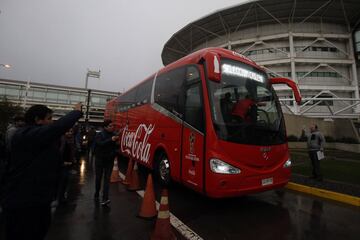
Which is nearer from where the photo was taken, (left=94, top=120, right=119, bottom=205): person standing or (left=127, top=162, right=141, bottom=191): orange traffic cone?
(left=94, top=120, right=119, bottom=205): person standing

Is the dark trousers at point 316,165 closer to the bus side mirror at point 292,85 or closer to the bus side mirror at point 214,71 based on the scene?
the bus side mirror at point 292,85

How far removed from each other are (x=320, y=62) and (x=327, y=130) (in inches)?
552

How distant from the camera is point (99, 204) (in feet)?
16.7

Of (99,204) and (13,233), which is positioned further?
(99,204)

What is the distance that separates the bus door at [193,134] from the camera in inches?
179

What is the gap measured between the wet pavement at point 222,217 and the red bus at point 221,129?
0.57 metres

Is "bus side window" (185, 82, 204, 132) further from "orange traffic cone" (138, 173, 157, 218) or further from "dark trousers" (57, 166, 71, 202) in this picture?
"dark trousers" (57, 166, 71, 202)

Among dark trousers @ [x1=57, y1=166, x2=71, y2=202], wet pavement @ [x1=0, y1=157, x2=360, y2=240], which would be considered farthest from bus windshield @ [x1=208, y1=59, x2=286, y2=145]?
dark trousers @ [x1=57, y1=166, x2=71, y2=202]

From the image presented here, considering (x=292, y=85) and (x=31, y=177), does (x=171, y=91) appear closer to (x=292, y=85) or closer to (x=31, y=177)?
(x=292, y=85)

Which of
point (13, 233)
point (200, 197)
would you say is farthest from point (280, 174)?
point (13, 233)

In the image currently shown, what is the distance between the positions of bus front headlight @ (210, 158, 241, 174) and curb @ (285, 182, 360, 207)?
11.3 feet

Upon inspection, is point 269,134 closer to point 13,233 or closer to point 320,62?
point 13,233

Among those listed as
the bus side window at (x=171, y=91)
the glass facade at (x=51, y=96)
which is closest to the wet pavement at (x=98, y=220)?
the bus side window at (x=171, y=91)

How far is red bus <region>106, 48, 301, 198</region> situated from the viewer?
13.9ft
